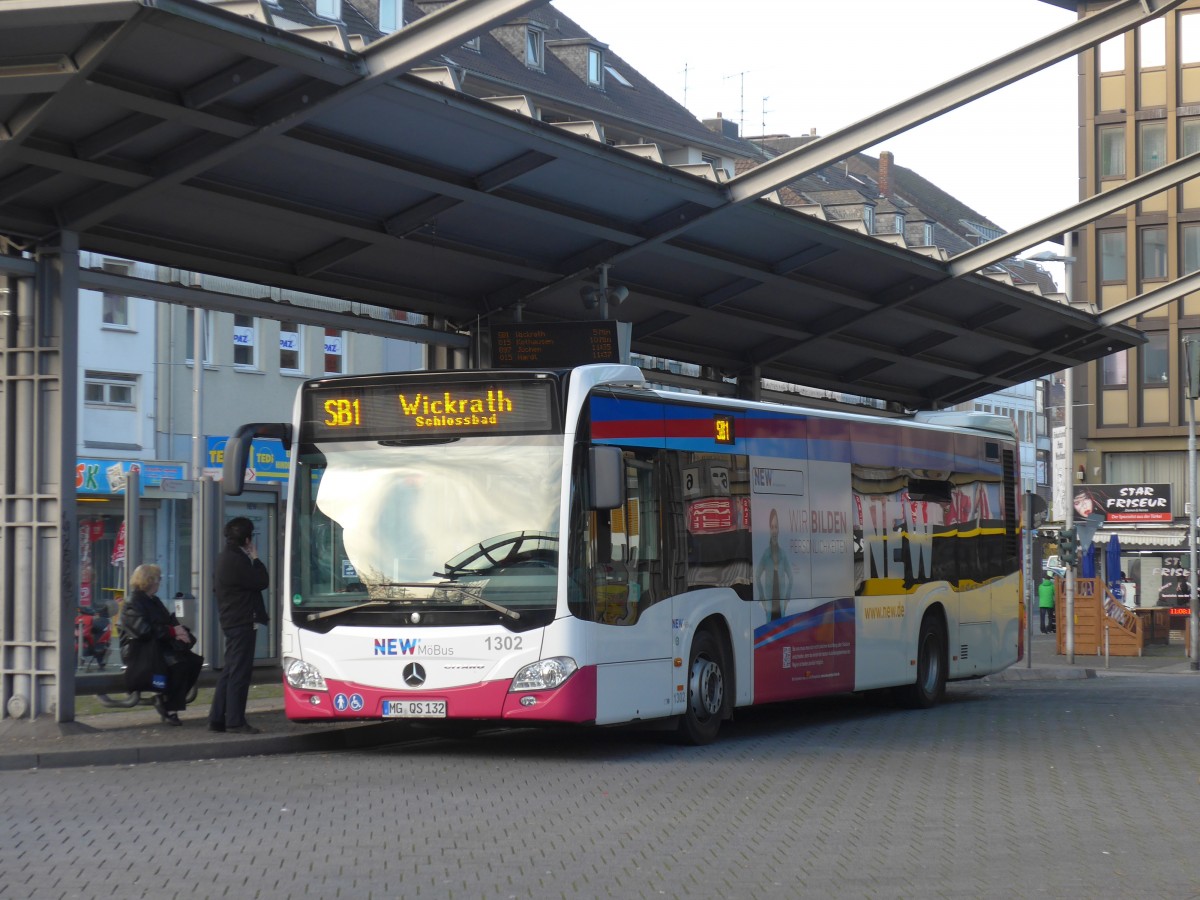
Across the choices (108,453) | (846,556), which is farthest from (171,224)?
(108,453)

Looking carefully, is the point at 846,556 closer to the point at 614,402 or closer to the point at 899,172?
the point at 614,402

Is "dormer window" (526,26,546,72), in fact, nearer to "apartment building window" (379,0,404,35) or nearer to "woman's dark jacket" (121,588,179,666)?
"apartment building window" (379,0,404,35)

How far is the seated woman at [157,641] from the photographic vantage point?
14922 mm

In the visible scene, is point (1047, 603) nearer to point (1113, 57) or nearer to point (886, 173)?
point (1113, 57)

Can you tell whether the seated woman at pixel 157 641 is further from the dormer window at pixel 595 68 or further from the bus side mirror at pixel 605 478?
the dormer window at pixel 595 68

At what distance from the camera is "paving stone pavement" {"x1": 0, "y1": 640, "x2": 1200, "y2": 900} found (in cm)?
819

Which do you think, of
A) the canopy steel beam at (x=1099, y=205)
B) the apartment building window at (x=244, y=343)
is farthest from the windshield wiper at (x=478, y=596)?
the apartment building window at (x=244, y=343)

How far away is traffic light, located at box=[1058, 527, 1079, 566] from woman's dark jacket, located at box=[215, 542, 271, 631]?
804 inches

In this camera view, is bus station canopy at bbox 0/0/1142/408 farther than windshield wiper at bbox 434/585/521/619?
No

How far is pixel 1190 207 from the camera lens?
57219 mm

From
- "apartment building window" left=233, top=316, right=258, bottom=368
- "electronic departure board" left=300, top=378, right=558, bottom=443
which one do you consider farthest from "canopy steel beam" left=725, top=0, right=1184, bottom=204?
"apartment building window" left=233, top=316, right=258, bottom=368

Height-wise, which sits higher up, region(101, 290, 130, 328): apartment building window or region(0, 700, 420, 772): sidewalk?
region(101, 290, 130, 328): apartment building window

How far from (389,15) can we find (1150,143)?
2425cm

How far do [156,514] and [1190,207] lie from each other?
46.6m
